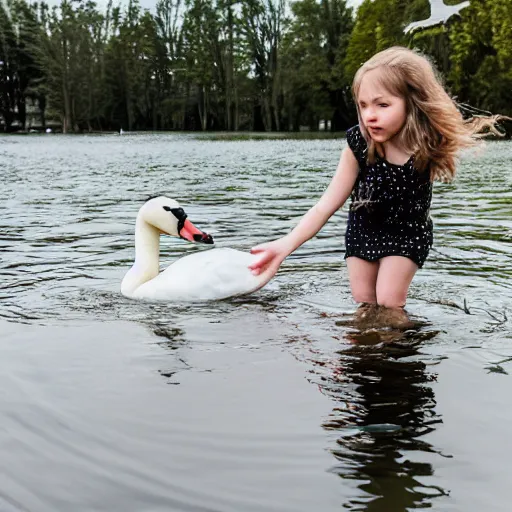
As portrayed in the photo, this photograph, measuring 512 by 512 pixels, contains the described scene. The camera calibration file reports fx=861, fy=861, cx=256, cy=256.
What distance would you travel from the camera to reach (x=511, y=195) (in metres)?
12.2

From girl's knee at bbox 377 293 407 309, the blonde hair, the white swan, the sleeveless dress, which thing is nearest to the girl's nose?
the blonde hair

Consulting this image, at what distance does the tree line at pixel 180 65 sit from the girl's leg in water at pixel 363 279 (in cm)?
5541

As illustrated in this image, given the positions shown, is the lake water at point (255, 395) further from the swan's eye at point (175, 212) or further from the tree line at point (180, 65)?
the tree line at point (180, 65)

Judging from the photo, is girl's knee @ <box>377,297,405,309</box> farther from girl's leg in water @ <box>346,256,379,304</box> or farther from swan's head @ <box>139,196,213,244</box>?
swan's head @ <box>139,196,213,244</box>

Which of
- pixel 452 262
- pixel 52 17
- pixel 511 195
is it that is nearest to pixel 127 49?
pixel 52 17

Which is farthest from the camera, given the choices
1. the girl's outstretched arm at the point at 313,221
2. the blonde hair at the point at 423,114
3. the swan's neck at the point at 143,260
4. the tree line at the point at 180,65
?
the tree line at the point at 180,65

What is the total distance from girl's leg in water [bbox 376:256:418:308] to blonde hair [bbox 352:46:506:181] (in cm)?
50

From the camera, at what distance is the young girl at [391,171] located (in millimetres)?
4367

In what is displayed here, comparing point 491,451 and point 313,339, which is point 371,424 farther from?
point 313,339

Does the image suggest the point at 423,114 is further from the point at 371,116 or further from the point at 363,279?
the point at 363,279

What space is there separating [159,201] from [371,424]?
313 centimetres

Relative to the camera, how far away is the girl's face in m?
4.34

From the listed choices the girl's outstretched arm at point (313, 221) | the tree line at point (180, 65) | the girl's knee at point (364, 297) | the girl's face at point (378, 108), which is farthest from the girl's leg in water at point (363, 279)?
the tree line at point (180, 65)

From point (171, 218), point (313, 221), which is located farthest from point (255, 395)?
point (171, 218)
